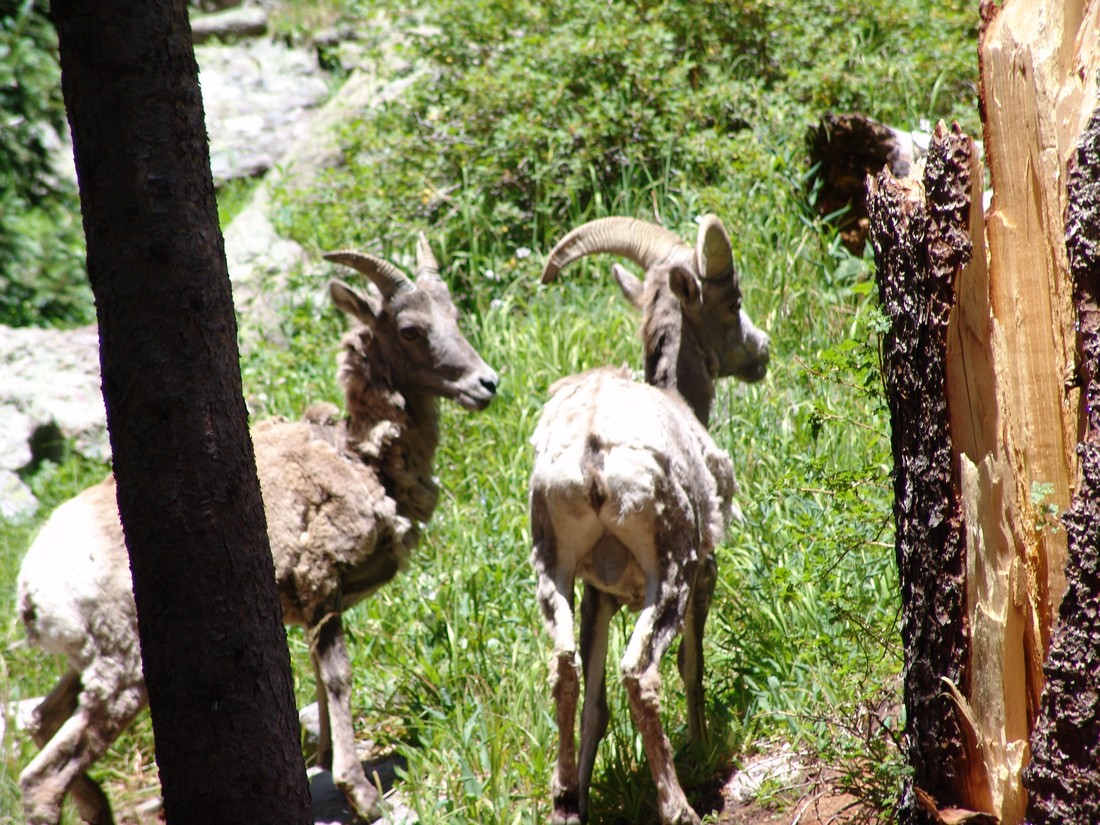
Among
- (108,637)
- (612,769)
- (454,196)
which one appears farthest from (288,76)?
(612,769)

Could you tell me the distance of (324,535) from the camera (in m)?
5.57

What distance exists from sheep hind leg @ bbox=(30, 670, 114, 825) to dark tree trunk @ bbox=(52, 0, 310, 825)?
3.00 metres

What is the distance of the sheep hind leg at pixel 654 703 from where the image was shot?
13.9 feet

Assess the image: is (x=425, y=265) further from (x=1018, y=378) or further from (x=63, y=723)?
(x=1018, y=378)

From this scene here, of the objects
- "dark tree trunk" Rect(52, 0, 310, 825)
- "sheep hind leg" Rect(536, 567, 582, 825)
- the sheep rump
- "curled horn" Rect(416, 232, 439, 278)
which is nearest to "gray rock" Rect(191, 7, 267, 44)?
"curled horn" Rect(416, 232, 439, 278)

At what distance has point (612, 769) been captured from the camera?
4.67 m

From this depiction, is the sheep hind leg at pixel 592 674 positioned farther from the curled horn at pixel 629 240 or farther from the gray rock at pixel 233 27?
the gray rock at pixel 233 27

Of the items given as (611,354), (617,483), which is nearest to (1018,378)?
(617,483)

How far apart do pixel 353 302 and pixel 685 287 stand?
179cm

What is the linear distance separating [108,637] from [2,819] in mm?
815

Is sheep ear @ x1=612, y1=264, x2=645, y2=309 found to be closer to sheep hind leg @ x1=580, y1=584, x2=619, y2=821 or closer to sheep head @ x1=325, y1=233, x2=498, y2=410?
sheep head @ x1=325, y1=233, x2=498, y2=410

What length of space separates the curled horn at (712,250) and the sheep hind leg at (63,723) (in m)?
3.46

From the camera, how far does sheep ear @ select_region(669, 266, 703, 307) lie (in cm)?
546

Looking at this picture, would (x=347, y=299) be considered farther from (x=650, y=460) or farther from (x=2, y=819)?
(x=2, y=819)
